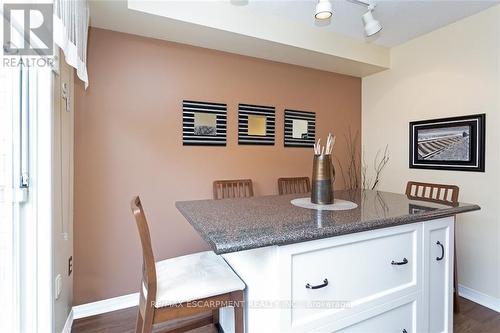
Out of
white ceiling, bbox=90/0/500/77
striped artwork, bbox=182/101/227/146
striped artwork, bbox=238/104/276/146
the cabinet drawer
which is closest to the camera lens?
the cabinet drawer

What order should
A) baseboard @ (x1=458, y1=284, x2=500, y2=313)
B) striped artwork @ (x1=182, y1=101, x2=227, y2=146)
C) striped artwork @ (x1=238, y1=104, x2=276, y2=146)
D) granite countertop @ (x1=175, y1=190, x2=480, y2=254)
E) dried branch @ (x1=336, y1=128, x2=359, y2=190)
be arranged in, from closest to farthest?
granite countertop @ (x1=175, y1=190, x2=480, y2=254), baseboard @ (x1=458, y1=284, x2=500, y2=313), striped artwork @ (x1=182, y1=101, x2=227, y2=146), striped artwork @ (x1=238, y1=104, x2=276, y2=146), dried branch @ (x1=336, y1=128, x2=359, y2=190)

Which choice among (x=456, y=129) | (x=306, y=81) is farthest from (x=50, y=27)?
(x=456, y=129)

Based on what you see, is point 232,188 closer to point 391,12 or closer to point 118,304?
point 118,304

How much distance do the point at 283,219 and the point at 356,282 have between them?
422mm

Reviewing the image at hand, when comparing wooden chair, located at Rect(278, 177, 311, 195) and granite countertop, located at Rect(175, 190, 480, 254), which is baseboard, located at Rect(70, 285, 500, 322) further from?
wooden chair, located at Rect(278, 177, 311, 195)

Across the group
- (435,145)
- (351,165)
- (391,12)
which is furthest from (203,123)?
(435,145)

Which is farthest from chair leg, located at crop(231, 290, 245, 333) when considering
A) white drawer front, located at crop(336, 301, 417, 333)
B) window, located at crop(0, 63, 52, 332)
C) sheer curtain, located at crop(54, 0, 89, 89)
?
sheer curtain, located at crop(54, 0, 89, 89)

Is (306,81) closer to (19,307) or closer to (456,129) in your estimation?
(456,129)

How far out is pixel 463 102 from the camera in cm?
235

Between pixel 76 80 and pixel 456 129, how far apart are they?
3.32m

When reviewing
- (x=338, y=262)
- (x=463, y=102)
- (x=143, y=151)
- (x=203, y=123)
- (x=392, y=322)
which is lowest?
(x=392, y=322)

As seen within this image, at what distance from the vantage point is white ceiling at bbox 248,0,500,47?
2.13 meters

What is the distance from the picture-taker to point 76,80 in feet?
6.49

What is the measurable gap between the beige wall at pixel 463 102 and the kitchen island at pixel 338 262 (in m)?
1.15
